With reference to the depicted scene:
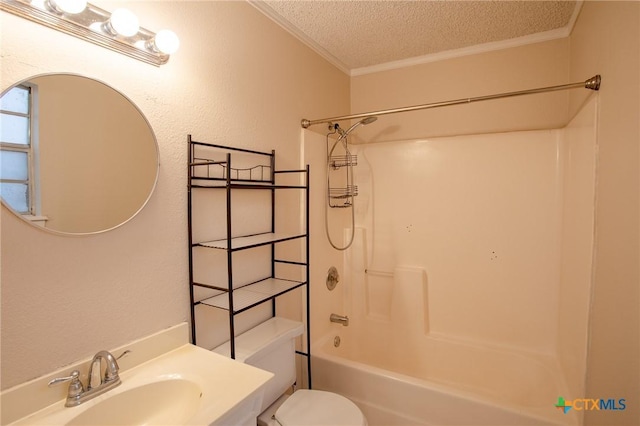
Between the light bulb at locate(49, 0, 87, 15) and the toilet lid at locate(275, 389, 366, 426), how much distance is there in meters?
1.81

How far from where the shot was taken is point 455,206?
8.00 ft

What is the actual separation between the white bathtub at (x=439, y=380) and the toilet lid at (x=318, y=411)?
34 centimetres

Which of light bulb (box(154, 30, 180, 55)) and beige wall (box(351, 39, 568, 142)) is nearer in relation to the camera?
light bulb (box(154, 30, 180, 55))

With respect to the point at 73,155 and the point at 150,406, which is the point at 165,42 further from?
the point at 150,406

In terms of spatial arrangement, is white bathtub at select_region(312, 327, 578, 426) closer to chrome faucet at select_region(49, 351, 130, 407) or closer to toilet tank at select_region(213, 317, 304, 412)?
toilet tank at select_region(213, 317, 304, 412)

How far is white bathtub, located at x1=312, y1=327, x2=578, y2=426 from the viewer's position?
5.46 ft

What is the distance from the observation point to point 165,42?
3.92 feet

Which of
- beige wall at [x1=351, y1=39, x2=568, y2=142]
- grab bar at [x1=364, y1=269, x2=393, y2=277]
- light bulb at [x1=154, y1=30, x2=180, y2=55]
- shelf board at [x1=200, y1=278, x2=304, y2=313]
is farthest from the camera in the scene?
grab bar at [x1=364, y1=269, x2=393, y2=277]

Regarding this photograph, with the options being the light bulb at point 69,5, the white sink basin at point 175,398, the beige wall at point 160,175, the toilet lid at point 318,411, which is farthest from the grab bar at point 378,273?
the light bulb at point 69,5

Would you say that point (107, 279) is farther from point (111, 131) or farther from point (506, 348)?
point (506, 348)

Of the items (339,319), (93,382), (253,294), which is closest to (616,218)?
(253,294)

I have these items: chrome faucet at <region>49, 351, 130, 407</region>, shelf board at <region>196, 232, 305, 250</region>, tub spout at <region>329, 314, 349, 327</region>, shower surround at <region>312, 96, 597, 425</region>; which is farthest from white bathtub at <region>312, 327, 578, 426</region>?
chrome faucet at <region>49, 351, 130, 407</region>

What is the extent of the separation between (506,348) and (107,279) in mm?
2480

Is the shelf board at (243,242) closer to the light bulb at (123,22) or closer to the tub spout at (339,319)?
the light bulb at (123,22)
